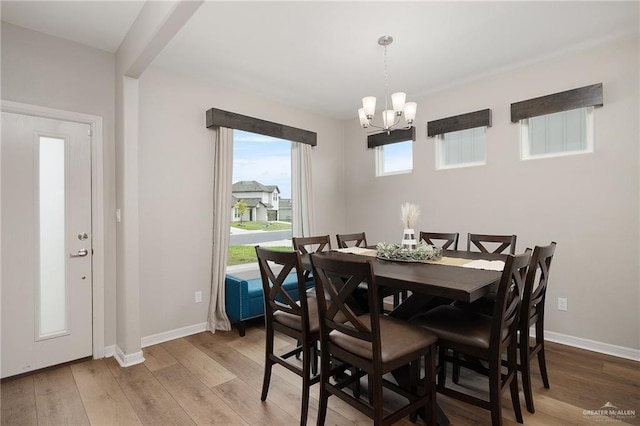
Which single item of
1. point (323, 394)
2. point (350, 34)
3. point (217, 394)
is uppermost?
point (350, 34)

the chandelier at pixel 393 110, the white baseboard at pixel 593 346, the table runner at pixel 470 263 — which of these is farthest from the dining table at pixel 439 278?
Result: the white baseboard at pixel 593 346

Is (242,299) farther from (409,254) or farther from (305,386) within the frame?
(409,254)

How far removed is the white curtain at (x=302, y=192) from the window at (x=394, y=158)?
42.0 inches

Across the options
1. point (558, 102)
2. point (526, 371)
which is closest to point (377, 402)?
point (526, 371)

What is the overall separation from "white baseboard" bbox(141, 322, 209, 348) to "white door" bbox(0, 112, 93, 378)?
0.47 m

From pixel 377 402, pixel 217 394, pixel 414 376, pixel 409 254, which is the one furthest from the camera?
pixel 409 254

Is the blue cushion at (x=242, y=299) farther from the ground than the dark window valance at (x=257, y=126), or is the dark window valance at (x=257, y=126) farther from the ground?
the dark window valance at (x=257, y=126)

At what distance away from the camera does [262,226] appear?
4.40 metres

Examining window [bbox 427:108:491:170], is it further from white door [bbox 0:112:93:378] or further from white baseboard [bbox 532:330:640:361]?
white door [bbox 0:112:93:378]

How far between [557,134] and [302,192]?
3011 mm

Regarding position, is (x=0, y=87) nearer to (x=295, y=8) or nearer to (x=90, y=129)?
(x=90, y=129)

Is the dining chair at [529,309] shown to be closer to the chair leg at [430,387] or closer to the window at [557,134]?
the chair leg at [430,387]

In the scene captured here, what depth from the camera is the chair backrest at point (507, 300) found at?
66.4 inches

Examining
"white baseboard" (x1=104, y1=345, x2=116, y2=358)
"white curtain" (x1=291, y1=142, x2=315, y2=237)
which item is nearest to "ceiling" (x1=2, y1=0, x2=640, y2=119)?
"white curtain" (x1=291, y1=142, x2=315, y2=237)
